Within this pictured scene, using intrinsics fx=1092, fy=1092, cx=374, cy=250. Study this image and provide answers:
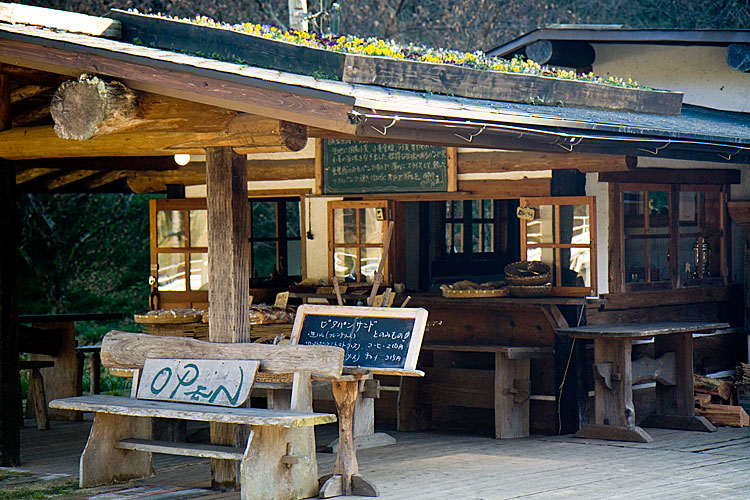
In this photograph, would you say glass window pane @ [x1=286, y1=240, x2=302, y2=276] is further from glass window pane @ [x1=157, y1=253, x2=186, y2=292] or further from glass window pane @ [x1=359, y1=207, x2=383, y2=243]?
glass window pane @ [x1=359, y1=207, x2=383, y2=243]

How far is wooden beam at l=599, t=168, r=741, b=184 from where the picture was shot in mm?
9359

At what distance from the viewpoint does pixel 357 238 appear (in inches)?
391

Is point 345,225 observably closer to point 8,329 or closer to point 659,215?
point 659,215

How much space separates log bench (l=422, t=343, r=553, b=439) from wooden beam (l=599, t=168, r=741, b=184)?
1633 millimetres

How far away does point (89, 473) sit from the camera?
700 centimetres

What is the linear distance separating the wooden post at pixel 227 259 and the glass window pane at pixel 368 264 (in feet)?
10.1

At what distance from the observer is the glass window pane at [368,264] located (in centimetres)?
988

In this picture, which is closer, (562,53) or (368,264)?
(368,264)

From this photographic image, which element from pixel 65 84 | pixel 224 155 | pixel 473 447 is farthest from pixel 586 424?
pixel 65 84

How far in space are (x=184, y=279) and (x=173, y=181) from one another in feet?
3.27

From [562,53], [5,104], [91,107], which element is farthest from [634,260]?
[5,104]

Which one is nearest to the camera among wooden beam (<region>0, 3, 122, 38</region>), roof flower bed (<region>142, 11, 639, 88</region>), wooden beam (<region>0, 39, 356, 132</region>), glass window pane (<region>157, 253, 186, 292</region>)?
wooden beam (<region>0, 39, 356, 132</region>)

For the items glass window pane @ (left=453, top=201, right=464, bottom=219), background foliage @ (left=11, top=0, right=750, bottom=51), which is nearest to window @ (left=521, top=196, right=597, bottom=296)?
glass window pane @ (left=453, top=201, right=464, bottom=219)

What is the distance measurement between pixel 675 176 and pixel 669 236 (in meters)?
0.55
